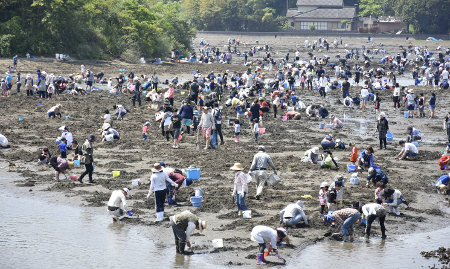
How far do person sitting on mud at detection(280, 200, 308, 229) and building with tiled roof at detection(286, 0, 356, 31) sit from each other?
9341 centimetres

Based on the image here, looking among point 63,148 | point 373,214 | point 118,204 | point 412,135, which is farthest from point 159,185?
point 412,135

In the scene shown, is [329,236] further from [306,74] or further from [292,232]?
[306,74]

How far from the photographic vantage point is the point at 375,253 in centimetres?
1464

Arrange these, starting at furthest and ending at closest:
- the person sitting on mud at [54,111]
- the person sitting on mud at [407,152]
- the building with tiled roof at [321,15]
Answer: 1. the building with tiled roof at [321,15]
2. the person sitting on mud at [54,111]
3. the person sitting on mud at [407,152]

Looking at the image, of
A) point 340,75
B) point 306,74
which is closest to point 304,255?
point 306,74

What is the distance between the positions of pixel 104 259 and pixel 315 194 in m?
6.98

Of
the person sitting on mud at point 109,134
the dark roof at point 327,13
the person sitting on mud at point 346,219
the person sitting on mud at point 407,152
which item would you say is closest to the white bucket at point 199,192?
the person sitting on mud at point 346,219

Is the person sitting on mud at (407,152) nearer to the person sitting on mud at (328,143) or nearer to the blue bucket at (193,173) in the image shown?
the person sitting on mud at (328,143)

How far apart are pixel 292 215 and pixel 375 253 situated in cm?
209

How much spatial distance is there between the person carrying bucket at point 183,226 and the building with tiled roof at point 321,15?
9547cm

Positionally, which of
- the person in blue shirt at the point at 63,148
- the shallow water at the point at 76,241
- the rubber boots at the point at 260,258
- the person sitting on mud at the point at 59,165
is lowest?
the shallow water at the point at 76,241

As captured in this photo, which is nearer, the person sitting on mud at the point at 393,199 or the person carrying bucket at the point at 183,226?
the person carrying bucket at the point at 183,226

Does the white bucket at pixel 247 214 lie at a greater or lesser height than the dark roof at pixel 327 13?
lesser

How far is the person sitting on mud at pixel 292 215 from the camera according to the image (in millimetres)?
15721
